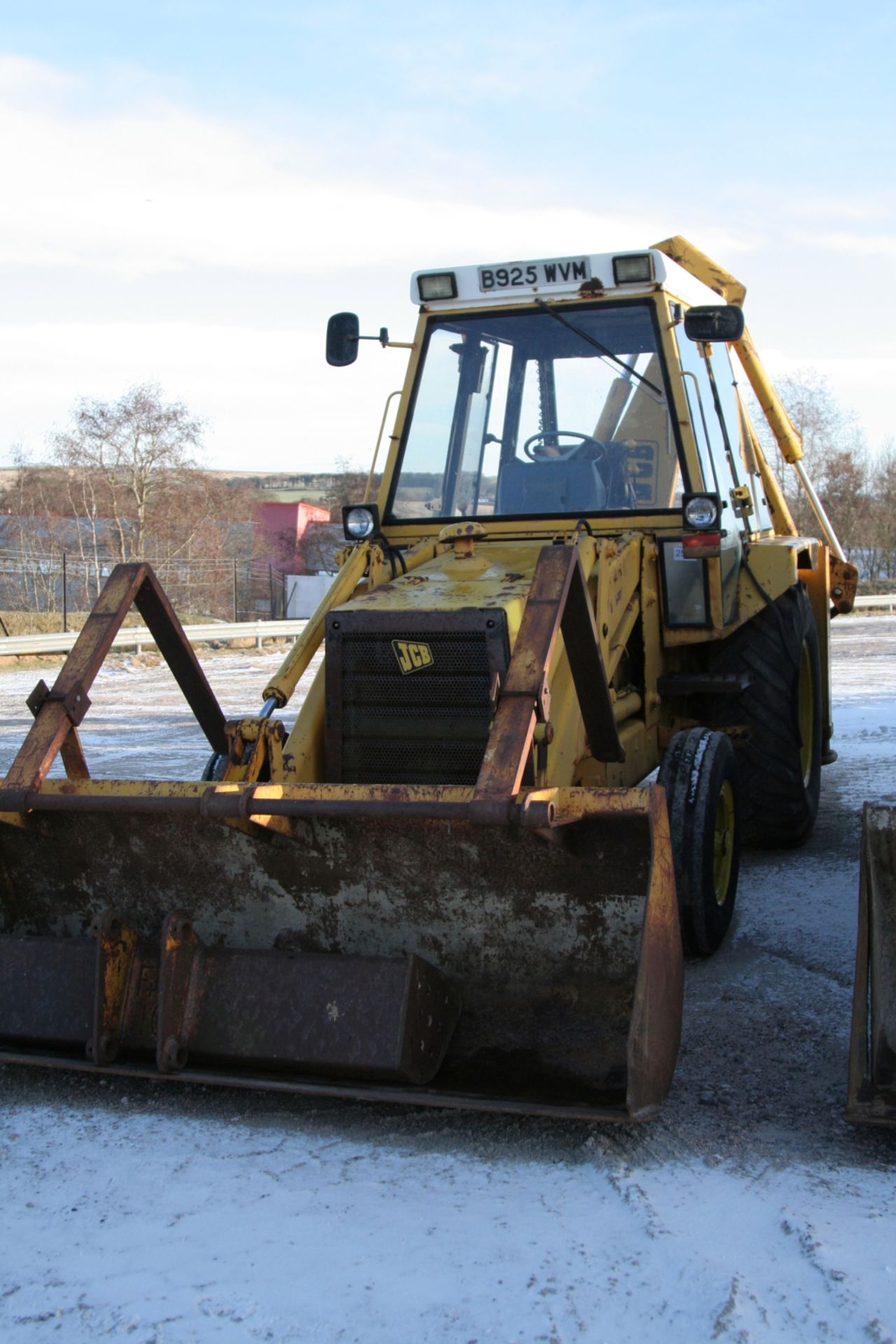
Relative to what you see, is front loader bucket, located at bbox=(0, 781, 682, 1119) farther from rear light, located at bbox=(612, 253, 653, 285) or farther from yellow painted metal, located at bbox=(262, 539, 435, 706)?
rear light, located at bbox=(612, 253, 653, 285)

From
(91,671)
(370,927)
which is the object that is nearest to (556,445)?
(91,671)

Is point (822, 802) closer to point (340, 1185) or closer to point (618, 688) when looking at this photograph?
point (618, 688)

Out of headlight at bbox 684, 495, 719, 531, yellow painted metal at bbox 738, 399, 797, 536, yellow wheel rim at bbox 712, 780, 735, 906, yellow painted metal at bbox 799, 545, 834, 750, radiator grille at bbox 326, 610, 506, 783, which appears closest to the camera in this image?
radiator grille at bbox 326, 610, 506, 783

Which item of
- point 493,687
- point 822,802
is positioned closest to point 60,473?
point 822,802

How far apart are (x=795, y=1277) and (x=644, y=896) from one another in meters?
1.17

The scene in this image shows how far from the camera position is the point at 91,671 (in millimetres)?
4203

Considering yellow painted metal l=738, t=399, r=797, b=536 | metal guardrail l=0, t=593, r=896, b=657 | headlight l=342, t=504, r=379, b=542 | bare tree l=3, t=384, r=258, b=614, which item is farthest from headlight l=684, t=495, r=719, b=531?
bare tree l=3, t=384, r=258, b=614

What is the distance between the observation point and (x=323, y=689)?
450 centimetres

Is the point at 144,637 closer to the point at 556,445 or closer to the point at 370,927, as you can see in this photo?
the point at 556,445

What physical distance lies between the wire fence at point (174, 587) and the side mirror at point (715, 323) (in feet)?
79.1

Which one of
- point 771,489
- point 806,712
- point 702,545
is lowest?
point 806,712

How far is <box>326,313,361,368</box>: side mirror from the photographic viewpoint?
5.70 m

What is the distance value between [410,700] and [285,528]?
45959mm

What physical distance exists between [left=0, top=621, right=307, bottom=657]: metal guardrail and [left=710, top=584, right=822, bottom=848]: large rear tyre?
42.6 feet
